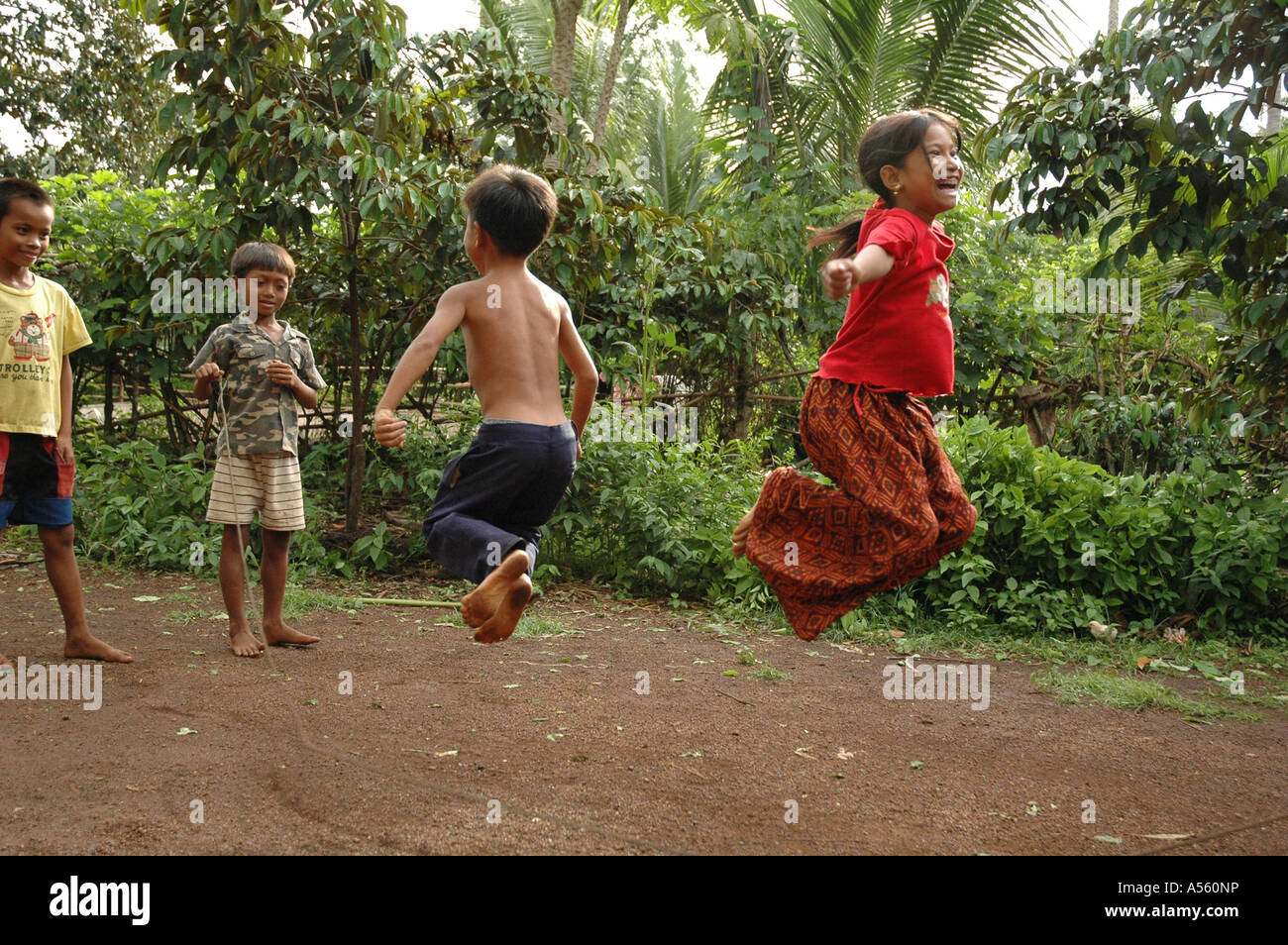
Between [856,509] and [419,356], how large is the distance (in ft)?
4.47

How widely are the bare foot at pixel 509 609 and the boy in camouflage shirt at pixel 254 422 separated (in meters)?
1.93

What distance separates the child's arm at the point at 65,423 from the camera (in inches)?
170

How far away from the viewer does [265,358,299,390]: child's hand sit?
14.7 feet

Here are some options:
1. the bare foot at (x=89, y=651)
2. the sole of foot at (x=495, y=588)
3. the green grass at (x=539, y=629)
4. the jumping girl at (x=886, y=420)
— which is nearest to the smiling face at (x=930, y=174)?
the jumping girl at (x=886, y=420)

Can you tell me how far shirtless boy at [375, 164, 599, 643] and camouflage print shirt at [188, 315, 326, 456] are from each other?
5.51ft

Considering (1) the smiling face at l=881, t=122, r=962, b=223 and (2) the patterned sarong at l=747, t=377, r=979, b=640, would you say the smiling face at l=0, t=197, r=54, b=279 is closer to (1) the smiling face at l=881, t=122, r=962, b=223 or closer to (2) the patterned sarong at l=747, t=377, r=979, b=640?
(2) the patterned sarong at l=747, t=377, r=979, b=640

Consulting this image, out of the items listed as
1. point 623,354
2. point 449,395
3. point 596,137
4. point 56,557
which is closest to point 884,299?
point 56,557

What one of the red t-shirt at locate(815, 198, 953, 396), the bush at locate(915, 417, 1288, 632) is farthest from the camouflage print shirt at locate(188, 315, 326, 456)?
the bush at locate(915, 417, 1288, 632)

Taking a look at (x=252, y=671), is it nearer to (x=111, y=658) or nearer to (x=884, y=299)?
(x=111, y=658)

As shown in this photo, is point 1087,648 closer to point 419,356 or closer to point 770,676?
point 770,676

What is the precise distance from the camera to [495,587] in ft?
10.1

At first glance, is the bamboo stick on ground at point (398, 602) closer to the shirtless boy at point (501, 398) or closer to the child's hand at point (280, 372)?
the child's hand at point (280, 372)

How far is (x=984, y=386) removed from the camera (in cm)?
909

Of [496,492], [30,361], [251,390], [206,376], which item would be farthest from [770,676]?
[30,361]
